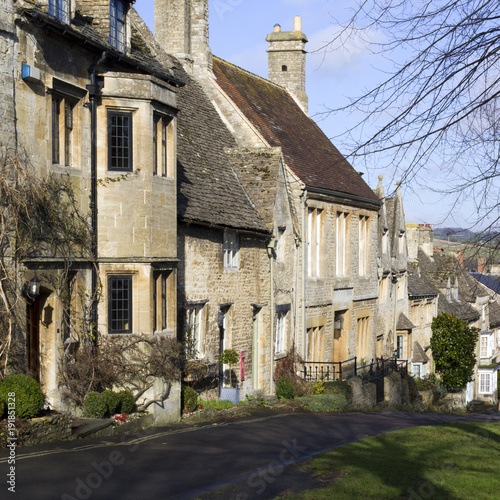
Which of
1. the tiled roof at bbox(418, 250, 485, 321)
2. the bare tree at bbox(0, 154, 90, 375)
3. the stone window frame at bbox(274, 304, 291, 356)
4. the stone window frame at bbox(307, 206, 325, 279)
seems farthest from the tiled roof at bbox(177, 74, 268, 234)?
the tiled roof at bbox(418, 250, 485, 321)

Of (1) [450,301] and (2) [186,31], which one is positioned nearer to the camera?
(2) [186,31]

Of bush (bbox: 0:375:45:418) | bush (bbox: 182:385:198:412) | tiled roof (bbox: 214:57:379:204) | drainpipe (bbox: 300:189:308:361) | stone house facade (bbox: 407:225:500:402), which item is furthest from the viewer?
stone house facade (bbox: 407:225:500:402)

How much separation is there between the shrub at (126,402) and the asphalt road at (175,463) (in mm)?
765

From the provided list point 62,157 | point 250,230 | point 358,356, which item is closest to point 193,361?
point 250,230

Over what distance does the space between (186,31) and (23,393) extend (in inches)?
671

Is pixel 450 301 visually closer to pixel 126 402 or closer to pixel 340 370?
pixel 340 370

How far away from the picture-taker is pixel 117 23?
55.9ft

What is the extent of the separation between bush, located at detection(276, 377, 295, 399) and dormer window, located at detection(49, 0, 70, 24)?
13.1 meters

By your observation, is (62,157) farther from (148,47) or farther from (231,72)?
(231,72)

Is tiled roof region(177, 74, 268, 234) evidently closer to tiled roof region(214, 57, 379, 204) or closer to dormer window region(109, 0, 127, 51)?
tiled roof region(214, 57, 379, 204)

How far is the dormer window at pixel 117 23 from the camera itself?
16672mm

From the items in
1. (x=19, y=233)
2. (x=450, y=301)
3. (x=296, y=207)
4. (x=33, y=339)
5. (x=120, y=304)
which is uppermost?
(x=296, y=207)

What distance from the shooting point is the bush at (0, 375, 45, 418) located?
12.4 m

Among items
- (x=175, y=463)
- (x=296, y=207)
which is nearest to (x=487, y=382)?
(x=296, y=207)
